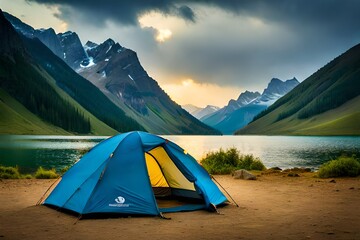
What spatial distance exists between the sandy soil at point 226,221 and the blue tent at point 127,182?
549mm

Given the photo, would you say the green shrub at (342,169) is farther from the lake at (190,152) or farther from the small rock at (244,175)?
the lake at (190,152)

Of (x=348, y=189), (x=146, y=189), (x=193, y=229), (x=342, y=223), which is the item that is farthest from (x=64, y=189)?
(x=348, y=189)

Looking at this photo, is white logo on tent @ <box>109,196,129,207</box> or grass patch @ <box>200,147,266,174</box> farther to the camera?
grass patch @ <box>200,147,266,174</box>

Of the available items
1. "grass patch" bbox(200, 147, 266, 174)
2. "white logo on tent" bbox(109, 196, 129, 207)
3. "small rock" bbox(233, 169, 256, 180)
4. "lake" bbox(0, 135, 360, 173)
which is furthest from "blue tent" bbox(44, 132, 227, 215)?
"lake" bbox(0, 135, 360, 173)

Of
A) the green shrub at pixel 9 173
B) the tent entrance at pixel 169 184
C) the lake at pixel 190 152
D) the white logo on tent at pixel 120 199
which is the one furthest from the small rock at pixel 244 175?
the lake at pixel 190 152

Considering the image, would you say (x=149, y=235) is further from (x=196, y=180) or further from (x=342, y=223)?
(x=342, y=223)

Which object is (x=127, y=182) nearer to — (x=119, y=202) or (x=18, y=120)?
(x=119, y=202)

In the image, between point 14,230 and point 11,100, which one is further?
point 11,100

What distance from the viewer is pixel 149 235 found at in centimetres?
1008

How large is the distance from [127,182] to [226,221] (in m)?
3.94

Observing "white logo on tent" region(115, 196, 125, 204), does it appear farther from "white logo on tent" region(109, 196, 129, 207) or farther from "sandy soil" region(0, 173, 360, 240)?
"sandy soil" region(0, 173, 360, 240)

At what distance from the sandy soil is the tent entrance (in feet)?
5.44

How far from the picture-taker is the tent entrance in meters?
15.5

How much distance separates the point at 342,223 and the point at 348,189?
8210mm
